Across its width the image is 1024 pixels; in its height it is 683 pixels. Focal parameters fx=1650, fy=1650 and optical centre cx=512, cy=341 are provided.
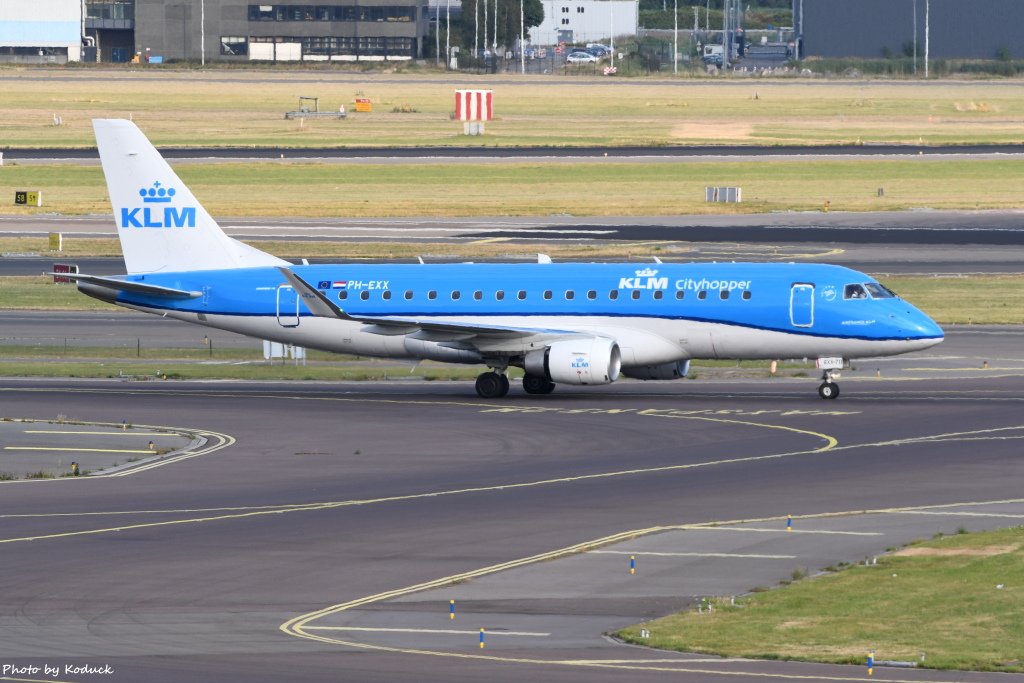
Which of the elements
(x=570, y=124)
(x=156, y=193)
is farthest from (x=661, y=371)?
(x=570, y=124)

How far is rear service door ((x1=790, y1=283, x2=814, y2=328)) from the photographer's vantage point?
51.4 metres

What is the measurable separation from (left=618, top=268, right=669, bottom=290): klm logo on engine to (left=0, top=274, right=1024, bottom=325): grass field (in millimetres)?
20783

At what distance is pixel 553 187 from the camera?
12569 centimetres

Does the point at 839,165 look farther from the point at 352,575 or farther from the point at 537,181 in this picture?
the point at 352,575

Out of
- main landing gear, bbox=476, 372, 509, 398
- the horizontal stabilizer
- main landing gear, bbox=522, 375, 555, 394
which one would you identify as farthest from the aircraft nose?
the horizontal stabilizer

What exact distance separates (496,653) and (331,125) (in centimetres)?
15716

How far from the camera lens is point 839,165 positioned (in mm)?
136375

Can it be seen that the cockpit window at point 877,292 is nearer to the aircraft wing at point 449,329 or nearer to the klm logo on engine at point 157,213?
the aircraft wing at point 449,329

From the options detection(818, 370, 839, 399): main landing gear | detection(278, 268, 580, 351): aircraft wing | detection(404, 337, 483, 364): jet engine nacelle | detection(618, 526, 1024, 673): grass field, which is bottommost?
detection(818, 370, 839, 399): main landing gear

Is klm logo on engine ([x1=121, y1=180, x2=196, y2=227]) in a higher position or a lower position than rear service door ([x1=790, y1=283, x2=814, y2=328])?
higher

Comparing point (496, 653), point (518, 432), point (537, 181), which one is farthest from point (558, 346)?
point (537, 181)

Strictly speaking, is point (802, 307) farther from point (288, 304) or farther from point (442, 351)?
point (288, 304)

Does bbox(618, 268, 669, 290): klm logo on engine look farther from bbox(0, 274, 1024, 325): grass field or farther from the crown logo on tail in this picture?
bbox(0, 274, 1024, 325): grass field

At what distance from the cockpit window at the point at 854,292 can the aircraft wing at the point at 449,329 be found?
337 inches
